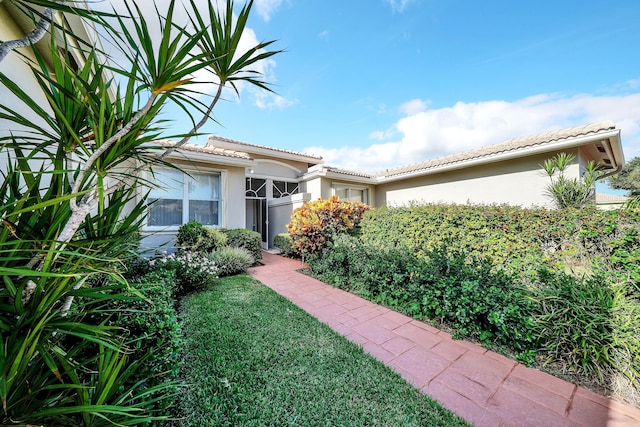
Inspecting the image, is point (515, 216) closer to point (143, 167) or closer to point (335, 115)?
point (143, 167)

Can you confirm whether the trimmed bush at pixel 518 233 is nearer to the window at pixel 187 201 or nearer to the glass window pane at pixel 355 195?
the glass window pane at pixel 355 195

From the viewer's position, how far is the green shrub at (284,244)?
9760 mm

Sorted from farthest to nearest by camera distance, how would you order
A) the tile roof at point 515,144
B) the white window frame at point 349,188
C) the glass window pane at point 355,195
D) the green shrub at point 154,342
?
the glass window pane at point 355,195, the white window frame at point 349,188, the tile roof at point 515,144, the green shrub at point 154,342

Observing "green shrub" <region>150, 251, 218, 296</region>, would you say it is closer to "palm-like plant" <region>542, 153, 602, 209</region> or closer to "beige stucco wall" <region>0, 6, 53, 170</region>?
"beige stucco wall" <region>0, 6, 53, 170</region>

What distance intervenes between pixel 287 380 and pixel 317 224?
198 inches

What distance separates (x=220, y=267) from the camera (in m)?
6.69

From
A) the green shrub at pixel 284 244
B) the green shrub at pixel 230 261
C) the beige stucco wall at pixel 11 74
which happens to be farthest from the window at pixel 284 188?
the beige stucco wall at pixel 11 74

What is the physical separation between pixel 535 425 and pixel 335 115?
11.4 m

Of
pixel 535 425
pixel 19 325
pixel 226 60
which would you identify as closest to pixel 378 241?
pixel 535 425

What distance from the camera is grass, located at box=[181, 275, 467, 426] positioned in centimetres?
213

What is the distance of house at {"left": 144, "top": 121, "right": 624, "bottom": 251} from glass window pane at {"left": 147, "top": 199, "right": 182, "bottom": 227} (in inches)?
1.1

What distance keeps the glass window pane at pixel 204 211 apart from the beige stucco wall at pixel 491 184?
28.2 ft

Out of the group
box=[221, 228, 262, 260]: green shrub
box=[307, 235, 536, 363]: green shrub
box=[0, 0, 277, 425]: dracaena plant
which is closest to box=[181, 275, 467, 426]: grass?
box=[0, 0, 277, 425]: dracaena plant

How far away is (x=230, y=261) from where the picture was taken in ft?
22.7
